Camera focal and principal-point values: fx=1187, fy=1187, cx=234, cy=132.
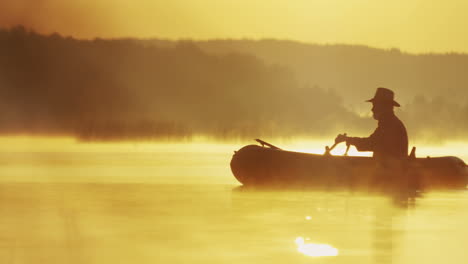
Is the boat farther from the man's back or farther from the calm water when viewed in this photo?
the calm water

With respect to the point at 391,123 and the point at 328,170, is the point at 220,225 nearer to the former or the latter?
the point at 328,170

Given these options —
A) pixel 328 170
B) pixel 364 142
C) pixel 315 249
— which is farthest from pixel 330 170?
pixel 315 249

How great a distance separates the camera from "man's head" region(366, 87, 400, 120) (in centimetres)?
2378

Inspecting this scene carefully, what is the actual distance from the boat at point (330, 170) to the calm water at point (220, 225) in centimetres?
34

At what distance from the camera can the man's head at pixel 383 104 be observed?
23781 millimetres

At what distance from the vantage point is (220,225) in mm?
19562

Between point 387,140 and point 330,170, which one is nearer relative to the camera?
point 387,140

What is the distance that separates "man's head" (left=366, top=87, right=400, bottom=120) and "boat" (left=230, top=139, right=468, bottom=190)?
0.93 meters

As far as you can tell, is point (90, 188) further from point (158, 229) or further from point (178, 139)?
point (178, 139)

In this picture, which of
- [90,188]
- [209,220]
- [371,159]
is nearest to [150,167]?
[90,188]

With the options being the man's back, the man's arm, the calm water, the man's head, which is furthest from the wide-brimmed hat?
the calm water

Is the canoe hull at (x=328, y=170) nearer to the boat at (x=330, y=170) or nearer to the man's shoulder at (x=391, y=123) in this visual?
the boat at (x=330, y=170)

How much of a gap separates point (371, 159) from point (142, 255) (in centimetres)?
920

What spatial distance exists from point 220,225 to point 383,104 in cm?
577
